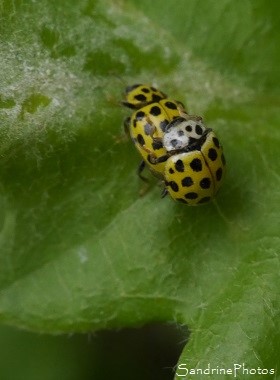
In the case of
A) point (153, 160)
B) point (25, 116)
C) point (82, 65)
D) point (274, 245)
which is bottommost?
point (274, 245)

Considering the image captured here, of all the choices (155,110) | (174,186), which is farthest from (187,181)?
(155,110)

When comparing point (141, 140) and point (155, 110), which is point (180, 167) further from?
point (155, 110)

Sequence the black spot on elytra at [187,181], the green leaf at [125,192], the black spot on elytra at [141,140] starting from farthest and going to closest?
the black spot on elytra at [141,140]
the black spot on elytra at [187,181]
the green leaf at [125,192]

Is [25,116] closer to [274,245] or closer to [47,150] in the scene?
[47,150]

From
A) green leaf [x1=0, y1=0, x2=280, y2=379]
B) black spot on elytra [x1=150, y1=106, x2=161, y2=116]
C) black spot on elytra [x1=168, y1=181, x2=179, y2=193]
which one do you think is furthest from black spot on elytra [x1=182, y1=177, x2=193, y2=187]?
black spot on elytra [x1=150, y1=106, x2=161, y2=116]

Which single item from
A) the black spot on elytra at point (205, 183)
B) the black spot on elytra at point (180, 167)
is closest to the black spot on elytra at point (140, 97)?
the black spot on elytra at point (180, 167)

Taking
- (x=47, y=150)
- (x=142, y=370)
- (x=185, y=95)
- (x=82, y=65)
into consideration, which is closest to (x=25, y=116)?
(x=47, y=150)

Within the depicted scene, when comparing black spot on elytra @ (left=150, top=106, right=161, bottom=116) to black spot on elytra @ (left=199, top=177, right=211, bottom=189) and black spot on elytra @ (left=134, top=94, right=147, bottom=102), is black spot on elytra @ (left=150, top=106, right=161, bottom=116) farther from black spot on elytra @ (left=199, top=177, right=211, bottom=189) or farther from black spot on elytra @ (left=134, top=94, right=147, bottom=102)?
black spot on elytra @ (left=199, top=177, right=211, bottom=189)

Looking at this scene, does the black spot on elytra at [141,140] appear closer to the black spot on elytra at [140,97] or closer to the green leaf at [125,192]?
the green leaf at [125,192]
